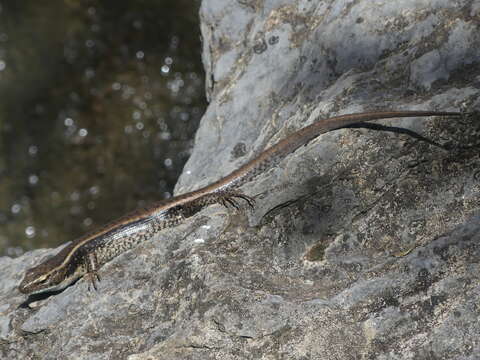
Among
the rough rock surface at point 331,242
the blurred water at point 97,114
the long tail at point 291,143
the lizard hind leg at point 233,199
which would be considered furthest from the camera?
the blurred water at point 97,114

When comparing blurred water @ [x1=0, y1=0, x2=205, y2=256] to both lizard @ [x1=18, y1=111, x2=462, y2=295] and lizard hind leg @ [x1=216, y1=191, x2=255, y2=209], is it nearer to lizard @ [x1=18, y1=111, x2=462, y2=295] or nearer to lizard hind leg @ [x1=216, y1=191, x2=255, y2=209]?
lizard @ [x1=18, y1=111, x2=462, y2=295]

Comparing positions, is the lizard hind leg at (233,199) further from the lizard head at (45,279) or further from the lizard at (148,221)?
the lizard head at (45,279)

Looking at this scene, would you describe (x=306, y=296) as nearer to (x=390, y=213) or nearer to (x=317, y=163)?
(x=390, y=213)

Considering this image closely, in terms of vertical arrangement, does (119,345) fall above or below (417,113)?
below

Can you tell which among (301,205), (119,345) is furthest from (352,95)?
(119,345)

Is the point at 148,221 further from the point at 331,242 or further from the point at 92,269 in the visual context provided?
the point at 331,242

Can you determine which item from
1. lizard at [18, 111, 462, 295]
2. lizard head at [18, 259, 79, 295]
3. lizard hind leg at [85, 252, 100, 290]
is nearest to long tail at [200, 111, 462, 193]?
lizard at [18, 111, 462, 295]

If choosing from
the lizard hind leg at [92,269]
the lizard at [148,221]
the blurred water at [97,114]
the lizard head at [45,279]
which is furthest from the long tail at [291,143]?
the blurred water at [97,114]
